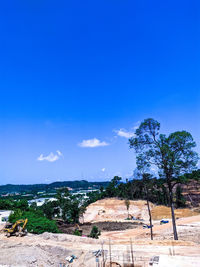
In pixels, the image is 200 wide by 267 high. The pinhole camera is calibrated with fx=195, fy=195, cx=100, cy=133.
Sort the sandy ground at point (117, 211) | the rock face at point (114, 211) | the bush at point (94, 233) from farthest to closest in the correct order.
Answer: the rock face at point (114, 211), the sandy ground at point (117, 211), the bush at point (94, 233)

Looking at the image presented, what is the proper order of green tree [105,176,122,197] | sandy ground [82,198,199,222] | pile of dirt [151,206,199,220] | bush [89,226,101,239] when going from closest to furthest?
bush [89,226,101,239] < pile of dirt [151,206,199,220] < sandy ground [82,198,199,222] < green tree [105,176,122,197]

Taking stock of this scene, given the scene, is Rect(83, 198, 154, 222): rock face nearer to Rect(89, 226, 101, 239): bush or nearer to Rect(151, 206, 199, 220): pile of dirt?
Rect(151, 206, 199, 220): pile of dirt

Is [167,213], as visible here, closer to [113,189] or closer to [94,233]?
[94,233]

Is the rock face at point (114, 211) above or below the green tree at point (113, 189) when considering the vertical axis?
below

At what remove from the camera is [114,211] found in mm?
71312

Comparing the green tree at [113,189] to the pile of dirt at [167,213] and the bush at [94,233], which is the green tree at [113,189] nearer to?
the pile of dirt at [167,213]

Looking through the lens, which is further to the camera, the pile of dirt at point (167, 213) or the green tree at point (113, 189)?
the green tree at point (113, 189)

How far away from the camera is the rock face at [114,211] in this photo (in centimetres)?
6494

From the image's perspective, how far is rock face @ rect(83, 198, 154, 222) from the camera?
213 ft

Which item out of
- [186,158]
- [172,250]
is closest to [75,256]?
[172,250]

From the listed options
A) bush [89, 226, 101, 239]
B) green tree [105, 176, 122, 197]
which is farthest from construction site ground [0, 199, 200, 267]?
green tree [105, 176, 122, 197]

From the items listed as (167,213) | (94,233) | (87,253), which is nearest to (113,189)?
(167,213)

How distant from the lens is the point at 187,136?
59.0ft

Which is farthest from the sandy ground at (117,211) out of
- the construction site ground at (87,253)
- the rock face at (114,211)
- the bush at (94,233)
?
the construction site ground at (87,253)
